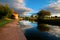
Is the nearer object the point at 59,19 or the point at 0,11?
the point at 59,19

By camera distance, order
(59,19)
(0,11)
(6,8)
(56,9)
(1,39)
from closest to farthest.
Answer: (1,39), (56,9), (59,19), (0,11), (6,8)

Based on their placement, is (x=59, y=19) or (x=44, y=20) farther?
(x=44, y=20)

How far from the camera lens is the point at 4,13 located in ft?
77.2

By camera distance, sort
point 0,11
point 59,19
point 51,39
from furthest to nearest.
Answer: point 0,11, point 59,19, point 51,39

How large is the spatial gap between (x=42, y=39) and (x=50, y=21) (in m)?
14.5

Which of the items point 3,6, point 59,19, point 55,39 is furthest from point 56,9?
point 3,6

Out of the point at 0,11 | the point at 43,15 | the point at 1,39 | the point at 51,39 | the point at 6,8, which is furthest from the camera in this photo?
the point at 43,15

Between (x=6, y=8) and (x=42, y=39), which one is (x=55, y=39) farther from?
(x=6, y=8)

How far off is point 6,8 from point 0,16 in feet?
10.0

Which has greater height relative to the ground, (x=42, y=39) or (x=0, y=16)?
(x=0, y=16)

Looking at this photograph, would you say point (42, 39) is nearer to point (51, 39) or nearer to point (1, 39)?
point (51, 39)

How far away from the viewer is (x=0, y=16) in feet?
72.7

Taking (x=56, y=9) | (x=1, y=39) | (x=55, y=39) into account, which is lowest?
(x=55, y=39)

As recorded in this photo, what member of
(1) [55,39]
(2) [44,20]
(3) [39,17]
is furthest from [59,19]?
(1) [55,39]
